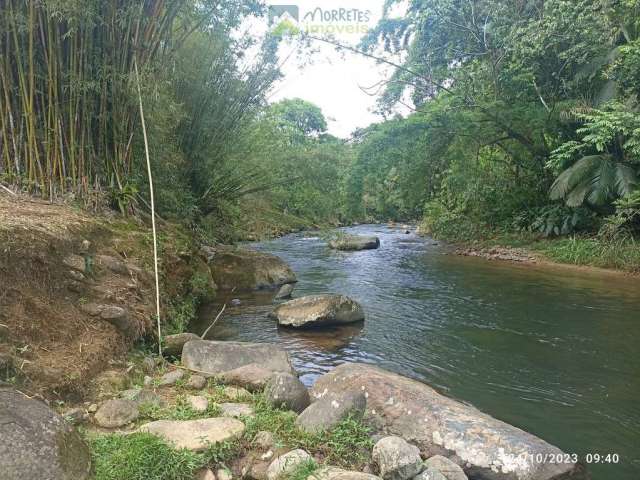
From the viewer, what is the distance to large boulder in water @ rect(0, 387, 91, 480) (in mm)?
2105

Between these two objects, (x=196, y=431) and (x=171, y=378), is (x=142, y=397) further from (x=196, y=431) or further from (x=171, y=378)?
(x=196, y=431)

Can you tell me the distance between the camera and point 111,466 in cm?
235

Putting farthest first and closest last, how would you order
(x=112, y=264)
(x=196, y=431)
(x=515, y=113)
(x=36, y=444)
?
(x=515, y=113)
(x=112, y=264)
(x=196, y=431)
(x=36, y=444)

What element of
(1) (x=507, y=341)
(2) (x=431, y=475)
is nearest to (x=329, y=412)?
(2) (x=431, y=475)

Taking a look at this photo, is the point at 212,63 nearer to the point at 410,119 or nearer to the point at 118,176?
the point at 118,176

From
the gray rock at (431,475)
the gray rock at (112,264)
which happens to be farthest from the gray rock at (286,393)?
the gray rock at (112,264)

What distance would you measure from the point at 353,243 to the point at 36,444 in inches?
532

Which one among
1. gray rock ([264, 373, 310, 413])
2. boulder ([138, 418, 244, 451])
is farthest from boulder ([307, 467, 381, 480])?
gray rock ([264, 373, 310, 413])

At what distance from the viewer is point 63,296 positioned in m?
3.85

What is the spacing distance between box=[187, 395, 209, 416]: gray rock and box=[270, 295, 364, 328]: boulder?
316 cm

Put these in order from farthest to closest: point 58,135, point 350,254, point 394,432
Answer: point 350,254
point 58,135
point 394,432

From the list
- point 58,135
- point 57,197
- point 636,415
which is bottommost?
point 636,415

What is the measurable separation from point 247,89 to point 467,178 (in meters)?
8.39

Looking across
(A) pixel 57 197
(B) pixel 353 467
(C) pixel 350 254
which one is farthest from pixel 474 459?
(C) pixel 350 254
